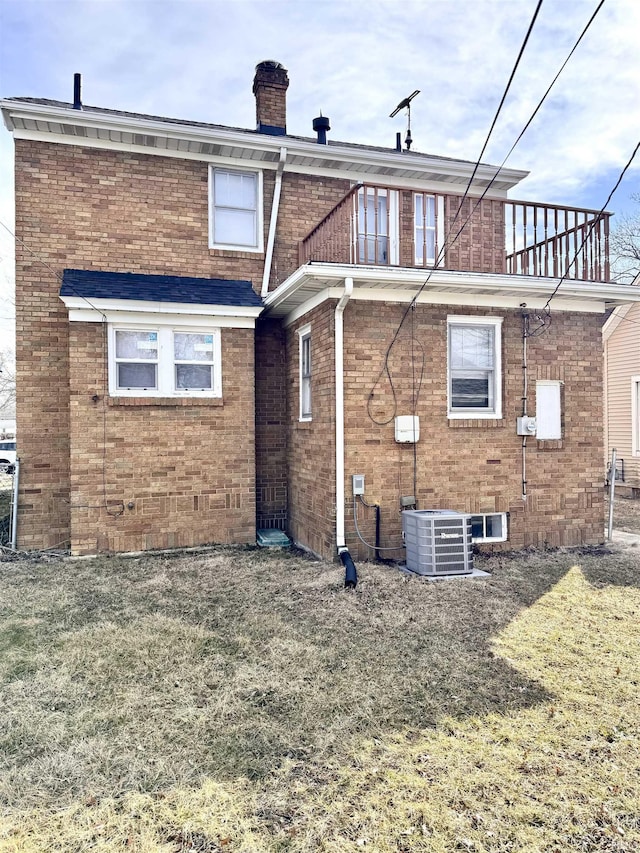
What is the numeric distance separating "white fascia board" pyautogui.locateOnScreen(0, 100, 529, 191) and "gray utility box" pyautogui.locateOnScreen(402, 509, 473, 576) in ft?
20.6

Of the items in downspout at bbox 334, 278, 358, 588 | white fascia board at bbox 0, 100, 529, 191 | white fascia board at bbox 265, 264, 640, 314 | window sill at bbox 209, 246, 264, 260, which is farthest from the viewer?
window sill at bbox 209, 246, 264, 260

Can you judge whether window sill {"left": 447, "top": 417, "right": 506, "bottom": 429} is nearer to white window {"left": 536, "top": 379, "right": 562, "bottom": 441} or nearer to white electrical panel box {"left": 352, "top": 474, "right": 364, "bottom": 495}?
white window {"left": 536, "top": 379, "right": 562, "bottom": 441}

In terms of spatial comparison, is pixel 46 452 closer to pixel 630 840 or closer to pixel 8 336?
pixel 630 840

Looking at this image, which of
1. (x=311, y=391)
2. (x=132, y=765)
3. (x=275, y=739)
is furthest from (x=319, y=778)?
(x=311, y=391)

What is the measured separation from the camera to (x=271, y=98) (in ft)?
32.9

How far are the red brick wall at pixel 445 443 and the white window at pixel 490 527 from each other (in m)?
0.12

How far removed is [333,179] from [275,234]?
1.53 m

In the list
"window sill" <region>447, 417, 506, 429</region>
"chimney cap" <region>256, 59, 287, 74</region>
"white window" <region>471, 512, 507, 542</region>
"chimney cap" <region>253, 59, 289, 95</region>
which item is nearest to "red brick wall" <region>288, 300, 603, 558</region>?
"window sill" <region>447, 417, 506, 429</region>

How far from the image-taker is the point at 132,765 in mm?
3025

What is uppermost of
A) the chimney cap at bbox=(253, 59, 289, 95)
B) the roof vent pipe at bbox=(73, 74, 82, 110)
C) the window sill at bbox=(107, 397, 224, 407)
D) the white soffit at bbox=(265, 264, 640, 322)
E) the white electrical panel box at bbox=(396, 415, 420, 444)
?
the chimney cap at bbox=(253, 59, 289, 95)

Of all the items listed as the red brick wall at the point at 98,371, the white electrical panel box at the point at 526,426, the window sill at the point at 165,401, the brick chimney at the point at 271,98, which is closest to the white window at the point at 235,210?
the red brick wall at the point at 98,371

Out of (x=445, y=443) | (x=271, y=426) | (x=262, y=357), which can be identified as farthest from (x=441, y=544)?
(x=262, y=357)

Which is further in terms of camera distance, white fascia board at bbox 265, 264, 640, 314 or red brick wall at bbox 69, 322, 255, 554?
red brick wall at bbox 69, 322, 255, 554

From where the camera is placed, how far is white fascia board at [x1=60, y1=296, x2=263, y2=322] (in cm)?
773
